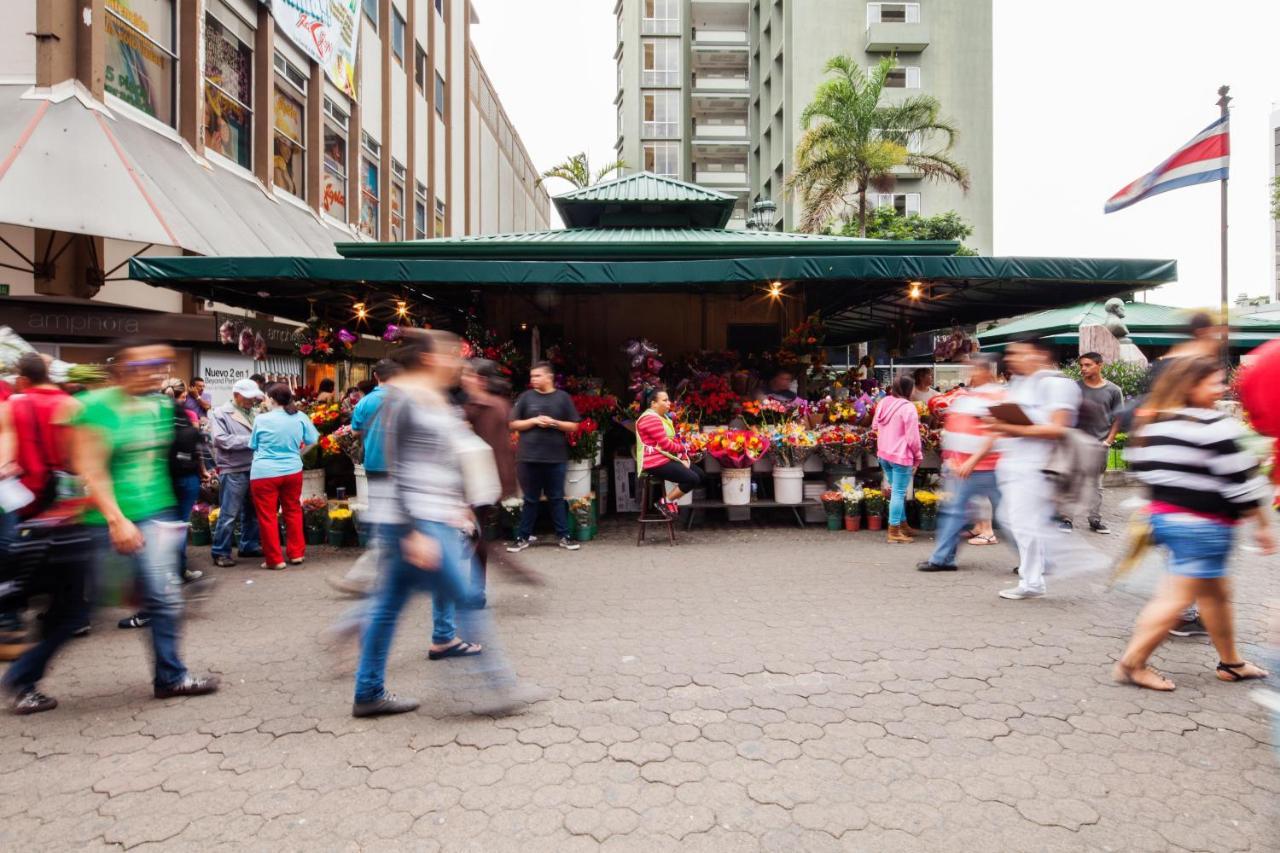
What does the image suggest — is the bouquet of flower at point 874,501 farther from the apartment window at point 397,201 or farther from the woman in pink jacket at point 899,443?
the apartment window at point 397,201

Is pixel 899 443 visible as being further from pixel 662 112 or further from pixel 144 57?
pixel 662 112

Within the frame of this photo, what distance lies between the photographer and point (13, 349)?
6.56m

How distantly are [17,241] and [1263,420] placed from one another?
14.0 m

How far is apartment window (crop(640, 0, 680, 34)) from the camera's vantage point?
51.3 m

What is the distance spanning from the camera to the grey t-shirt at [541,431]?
25.6 feet

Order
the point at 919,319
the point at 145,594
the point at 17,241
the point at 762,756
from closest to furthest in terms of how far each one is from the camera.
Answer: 1. the point at 762,756
2. the point at 145,594
3. the point at 17,241
4. the point at 919,319

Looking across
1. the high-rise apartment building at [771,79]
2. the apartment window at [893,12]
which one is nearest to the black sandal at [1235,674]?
the high-rise apartment building at [771,79]

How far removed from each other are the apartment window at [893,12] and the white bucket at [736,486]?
135ft

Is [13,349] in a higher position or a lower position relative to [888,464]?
higher

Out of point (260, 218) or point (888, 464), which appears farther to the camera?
point (260, 218)

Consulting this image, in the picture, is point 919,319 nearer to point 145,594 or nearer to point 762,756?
point 762,756

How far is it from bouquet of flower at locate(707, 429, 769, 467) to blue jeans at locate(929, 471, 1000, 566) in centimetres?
253

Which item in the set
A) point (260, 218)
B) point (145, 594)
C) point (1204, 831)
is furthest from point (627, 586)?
point (260, 218)

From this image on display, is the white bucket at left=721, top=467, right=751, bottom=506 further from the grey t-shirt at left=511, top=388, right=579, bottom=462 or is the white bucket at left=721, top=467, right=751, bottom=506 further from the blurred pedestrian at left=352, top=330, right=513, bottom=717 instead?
the blurred pedestrian at left=352, top=330, right=513, bottom=717
